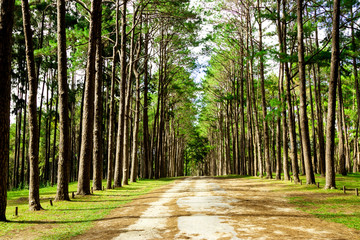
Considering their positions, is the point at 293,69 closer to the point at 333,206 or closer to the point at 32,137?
the point at 333,206

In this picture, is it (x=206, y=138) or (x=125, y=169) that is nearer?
(x=125, y=169)

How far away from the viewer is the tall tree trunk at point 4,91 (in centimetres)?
808

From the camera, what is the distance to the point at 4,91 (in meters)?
8.27

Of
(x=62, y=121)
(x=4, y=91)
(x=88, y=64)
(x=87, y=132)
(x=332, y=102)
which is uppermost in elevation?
(x=88, y=64)

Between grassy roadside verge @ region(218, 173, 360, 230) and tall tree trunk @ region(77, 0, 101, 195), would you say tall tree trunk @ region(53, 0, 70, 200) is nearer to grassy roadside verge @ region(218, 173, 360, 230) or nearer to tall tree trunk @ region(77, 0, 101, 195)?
tall tree trunk @ region(77, 0, 101, 195)

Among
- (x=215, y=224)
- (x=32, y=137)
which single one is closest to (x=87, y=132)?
(x=32, y=137)

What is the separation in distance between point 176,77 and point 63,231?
1211 inches

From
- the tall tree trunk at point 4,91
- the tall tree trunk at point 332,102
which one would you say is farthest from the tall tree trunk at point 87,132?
the tall tree trunk at point 332,102

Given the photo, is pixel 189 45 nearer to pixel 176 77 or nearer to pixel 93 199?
pixel 176 77

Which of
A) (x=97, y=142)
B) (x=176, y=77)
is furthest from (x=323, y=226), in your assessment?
(x=176, y=77)

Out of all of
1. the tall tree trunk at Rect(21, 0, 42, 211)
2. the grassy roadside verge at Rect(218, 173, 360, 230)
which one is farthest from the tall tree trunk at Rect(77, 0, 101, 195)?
Result: the grassy roadside verge at Rect(218, 173, 360, 230)

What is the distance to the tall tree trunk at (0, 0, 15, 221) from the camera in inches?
318

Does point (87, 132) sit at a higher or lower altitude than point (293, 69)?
lower

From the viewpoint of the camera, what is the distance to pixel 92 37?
1430 cm
